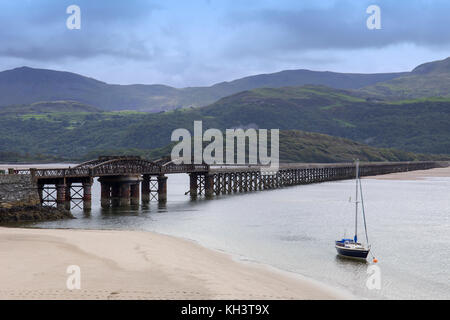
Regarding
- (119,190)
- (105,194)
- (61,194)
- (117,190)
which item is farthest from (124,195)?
(61,194)

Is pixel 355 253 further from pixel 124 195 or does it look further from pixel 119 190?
pixel 119 190

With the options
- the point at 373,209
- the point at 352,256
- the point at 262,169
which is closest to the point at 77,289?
the point at 352,256

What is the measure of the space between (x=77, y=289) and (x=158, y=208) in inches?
1708

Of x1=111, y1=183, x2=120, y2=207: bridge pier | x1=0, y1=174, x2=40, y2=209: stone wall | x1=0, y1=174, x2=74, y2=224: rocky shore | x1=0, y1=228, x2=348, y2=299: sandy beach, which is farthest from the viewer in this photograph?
x1=111, y1=183, x2=120, y2=207: bridge pier

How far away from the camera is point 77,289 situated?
2266 centimetres

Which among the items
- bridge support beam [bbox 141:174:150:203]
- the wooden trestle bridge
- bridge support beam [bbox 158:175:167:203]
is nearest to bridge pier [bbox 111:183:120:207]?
the wooden trestle bridge

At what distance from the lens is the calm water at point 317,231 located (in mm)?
30766

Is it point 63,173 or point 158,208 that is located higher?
point 63,173

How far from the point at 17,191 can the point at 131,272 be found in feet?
84.9

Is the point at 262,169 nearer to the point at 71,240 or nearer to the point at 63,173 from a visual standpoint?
the point at 63,173

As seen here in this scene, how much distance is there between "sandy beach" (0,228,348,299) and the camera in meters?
22.8

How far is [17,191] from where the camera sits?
4819cm

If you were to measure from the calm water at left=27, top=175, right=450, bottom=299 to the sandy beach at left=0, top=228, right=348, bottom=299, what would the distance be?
→ 3.32m

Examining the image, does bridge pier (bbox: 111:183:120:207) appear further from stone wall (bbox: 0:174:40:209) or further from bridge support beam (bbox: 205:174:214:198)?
bridge support beam (bbox: 205:174:214:198)
